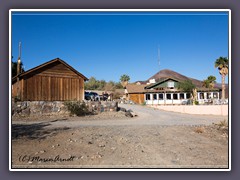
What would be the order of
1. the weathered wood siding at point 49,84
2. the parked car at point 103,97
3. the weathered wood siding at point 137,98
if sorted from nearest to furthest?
the weathered wood siding at point 49,84 < the parked car at point 103,97 < the weathered wood siding at point 137,98

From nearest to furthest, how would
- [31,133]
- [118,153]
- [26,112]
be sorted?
1. [118,153]
2. [31,133]
3. [26,112]

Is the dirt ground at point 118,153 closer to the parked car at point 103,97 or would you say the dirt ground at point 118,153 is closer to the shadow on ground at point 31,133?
the shadow on ground at point 31,133

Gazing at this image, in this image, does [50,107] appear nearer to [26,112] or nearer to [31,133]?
[26,112]

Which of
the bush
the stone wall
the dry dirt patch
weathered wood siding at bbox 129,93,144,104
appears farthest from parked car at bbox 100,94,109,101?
the dry dirt patch

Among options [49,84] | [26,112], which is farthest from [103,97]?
[26,112]

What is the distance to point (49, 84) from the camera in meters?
11.6

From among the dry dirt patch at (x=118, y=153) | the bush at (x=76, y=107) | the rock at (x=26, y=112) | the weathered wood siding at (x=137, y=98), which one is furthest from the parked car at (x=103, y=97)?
the dry dirt patch at (x=118, y=153)

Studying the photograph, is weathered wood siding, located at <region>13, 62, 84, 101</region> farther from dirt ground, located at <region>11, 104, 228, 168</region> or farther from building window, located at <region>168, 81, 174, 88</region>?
building window, located at <region>168, 81, 174, 88</region>

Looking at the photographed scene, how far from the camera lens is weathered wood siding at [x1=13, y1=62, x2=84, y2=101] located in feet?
36.8

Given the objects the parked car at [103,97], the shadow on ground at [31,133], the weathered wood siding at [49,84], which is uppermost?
the weathered wood siding at [49,84]

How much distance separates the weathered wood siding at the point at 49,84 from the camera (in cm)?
1122
